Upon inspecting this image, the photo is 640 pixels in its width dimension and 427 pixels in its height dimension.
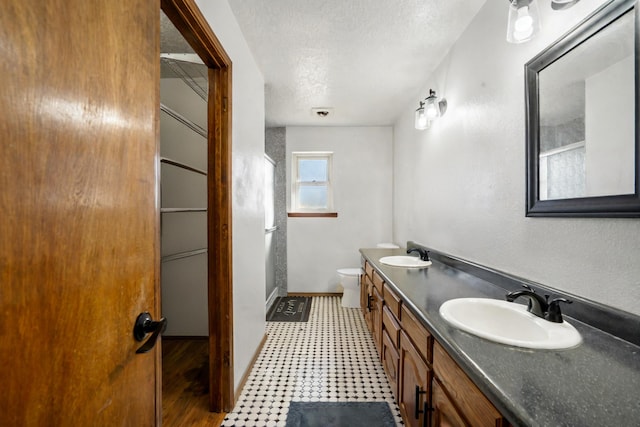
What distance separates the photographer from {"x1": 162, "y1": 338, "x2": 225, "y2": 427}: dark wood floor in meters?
1.59

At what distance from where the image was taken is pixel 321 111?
3.29 meters

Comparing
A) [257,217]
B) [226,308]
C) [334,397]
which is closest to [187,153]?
[257,217]

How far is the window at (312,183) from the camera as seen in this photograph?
13.0 feet

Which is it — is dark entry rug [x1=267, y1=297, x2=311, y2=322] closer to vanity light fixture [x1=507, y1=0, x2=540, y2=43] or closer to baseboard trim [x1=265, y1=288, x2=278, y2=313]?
baseboard trim [x1=265, y1=288, x2=278, y2=313]

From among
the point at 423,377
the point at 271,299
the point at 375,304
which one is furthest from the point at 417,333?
the point at 271,299

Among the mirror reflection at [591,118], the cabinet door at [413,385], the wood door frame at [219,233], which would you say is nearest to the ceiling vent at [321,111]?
the wood door frame at [219,233]

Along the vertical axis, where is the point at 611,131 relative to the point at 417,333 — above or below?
above

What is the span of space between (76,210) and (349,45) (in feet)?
6.56

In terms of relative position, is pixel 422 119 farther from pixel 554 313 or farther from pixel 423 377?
pixel 423 377

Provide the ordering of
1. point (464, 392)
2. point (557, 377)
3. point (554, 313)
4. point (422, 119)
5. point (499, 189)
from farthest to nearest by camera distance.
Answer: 1. point (422, 119)
2. point (499, 189)
3. point (554, 313)
4. point (464, 392)
5. point (557, 377)

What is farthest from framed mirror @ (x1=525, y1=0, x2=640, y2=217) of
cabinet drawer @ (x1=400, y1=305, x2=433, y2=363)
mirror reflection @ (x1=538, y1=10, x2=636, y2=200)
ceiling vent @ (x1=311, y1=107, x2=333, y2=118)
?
ceiling vent @ (x1=311, y1=107, x2=333, y2=118)

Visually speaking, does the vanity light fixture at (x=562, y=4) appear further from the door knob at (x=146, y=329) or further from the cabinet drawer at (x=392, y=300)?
the door knob at (x=146, y=329)

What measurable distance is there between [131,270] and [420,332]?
1077mm

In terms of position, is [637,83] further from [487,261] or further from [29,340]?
[29,340]
